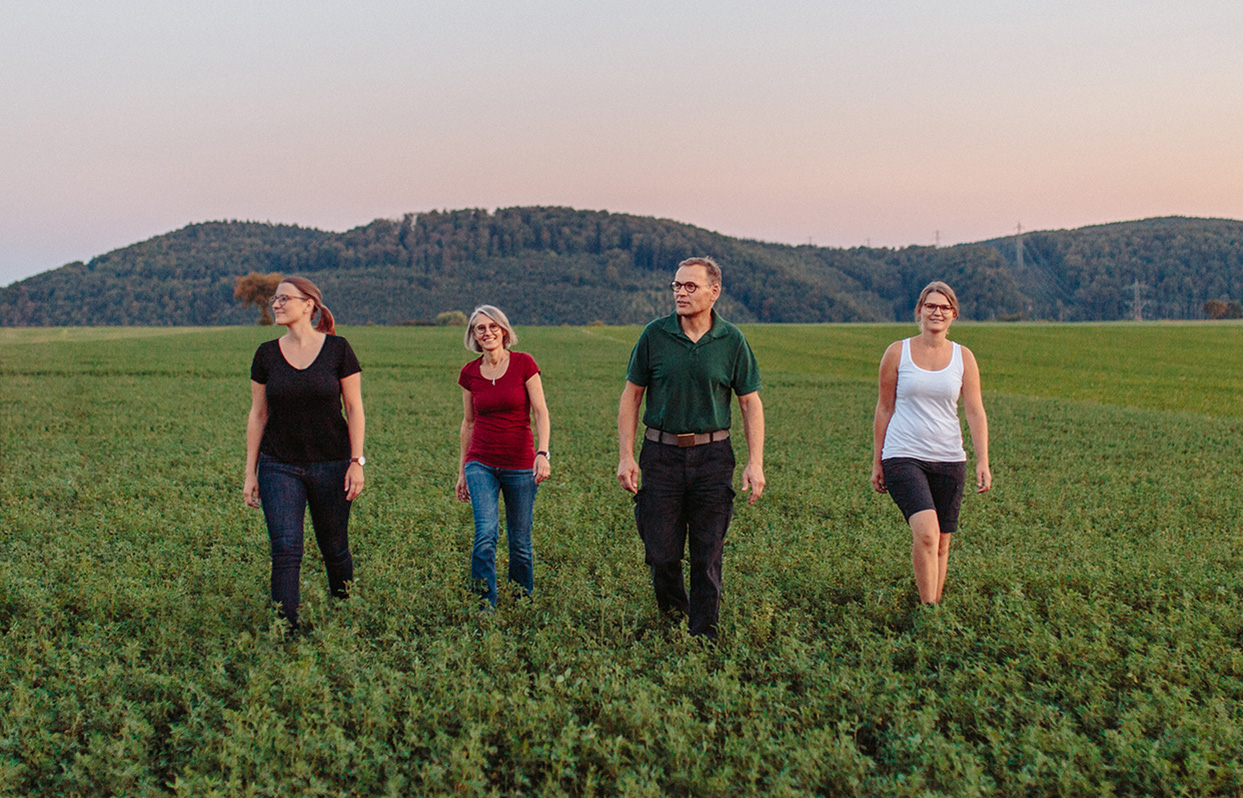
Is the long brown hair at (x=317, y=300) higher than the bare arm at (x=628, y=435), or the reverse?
the long brown hair at (x=317, y=300)

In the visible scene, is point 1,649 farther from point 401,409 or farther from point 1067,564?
point 401,409

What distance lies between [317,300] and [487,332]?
1.23m

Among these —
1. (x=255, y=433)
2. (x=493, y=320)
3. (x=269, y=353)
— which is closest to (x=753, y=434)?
(x=493, y=320)

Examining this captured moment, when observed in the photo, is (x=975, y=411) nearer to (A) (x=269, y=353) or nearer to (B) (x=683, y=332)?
(B) (x=683, y=332)

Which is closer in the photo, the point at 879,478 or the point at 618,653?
the point at 618,653

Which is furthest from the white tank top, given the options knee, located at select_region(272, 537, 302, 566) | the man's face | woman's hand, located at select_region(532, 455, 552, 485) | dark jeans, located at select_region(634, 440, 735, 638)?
knee, located at select_region(272, 537, 302, 566)

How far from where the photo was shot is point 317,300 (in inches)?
217

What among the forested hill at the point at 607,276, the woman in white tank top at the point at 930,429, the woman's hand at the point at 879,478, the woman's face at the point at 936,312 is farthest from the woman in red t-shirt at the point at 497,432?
the forested hill at the point at 607,276

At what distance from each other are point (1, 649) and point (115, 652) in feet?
2.69

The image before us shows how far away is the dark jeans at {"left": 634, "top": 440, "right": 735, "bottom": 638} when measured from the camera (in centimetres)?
524

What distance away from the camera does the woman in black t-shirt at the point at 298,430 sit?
5438 mm

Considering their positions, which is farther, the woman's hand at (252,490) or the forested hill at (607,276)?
the forested hill at (607,276)

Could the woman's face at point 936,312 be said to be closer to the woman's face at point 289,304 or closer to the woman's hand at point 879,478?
the woman's hand at point 879,478

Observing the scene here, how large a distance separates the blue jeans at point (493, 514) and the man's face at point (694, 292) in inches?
78.8
